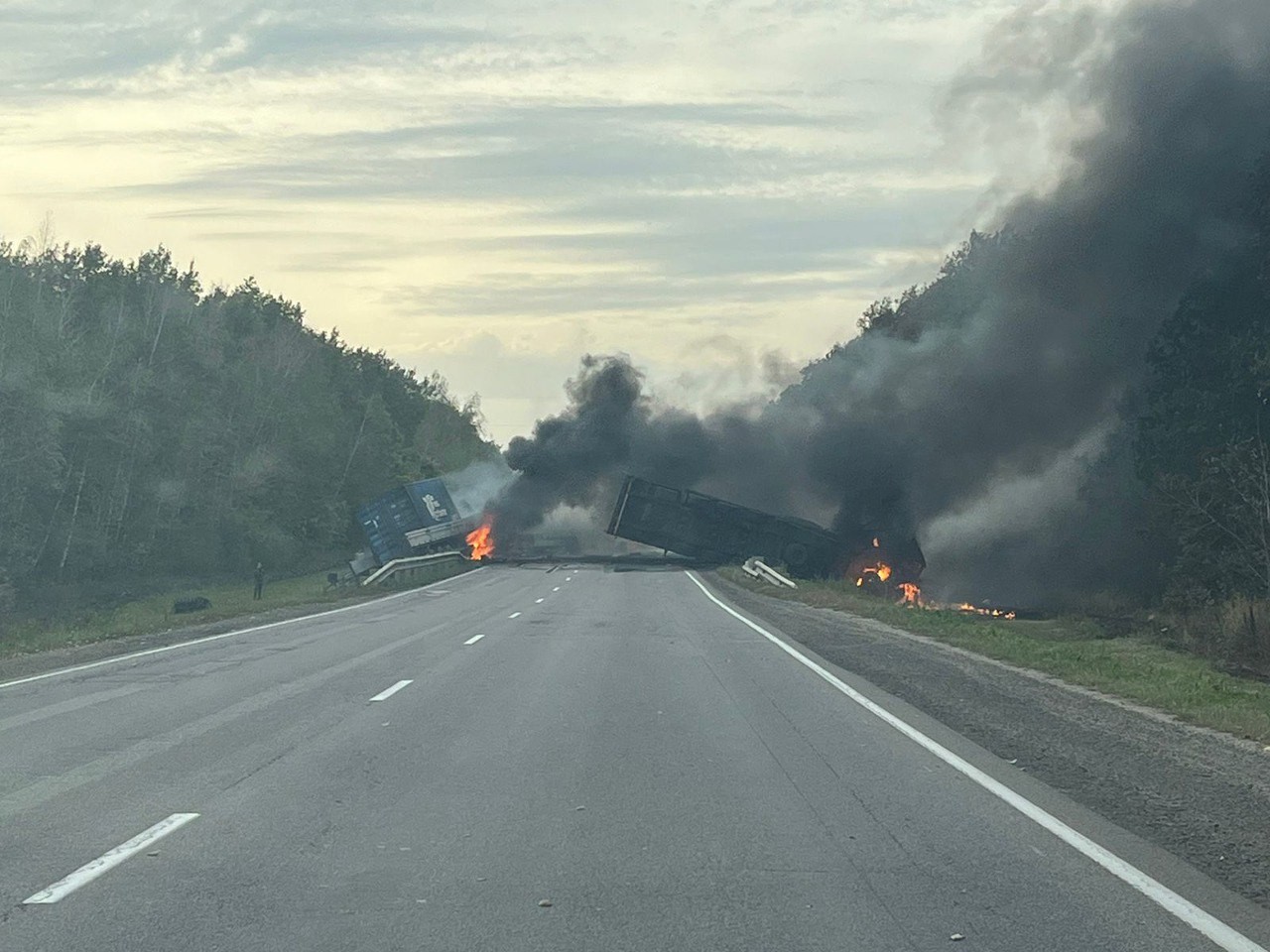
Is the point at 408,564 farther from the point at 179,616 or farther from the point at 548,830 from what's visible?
the point at 548,830

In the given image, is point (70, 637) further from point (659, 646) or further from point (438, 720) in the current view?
point (438, 720)

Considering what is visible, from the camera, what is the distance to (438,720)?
1279 centimetres

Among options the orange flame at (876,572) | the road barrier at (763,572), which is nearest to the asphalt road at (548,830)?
the road barrier at (763,572)

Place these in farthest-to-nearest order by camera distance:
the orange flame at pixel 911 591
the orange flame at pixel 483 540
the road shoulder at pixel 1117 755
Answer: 1. the orange flame at pixel 483 540
2. the orange flame at pixel 911 591
3. the road shoulder at pixel 1117 755

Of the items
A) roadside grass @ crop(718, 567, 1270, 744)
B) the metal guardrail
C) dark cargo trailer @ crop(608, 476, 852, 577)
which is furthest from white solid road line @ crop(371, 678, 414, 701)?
dark cargo trailer @ crop(608, 476, 852, 577)

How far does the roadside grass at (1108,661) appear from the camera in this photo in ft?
44.5

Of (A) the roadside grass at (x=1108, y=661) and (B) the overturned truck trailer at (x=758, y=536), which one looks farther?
(B) the overturned truck trailer at (x=758, y=536)

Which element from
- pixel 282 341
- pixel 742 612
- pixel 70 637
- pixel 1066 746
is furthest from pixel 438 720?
pixel 282 341

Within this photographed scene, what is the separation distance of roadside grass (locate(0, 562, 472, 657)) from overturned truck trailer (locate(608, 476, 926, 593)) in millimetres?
7373

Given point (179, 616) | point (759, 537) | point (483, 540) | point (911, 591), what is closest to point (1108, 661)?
point (179, 616)

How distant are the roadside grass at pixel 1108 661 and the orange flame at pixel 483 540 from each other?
27.4 metres

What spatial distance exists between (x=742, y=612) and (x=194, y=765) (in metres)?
20.6

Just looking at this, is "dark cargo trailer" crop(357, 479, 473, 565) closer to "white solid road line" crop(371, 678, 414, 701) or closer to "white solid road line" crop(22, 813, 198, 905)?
"white solid road line" crop(371, 678, 414, 701)

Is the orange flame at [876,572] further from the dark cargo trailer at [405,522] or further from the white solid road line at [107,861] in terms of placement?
the white solid road line at [107,861]
